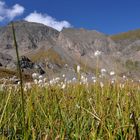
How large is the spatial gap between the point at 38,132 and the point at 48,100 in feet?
4.79

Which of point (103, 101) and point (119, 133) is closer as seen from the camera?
point (119, 133)

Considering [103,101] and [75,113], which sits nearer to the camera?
[75,113]

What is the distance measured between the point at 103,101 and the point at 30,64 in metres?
97.7

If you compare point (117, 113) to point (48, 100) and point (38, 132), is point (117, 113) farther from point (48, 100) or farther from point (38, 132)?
point (48, 100)

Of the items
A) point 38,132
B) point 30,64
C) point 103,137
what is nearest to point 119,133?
point 103,137

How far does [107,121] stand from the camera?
11.8 feet

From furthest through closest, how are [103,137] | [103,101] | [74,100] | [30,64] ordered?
[30,64], [74,100], [103,101], [103,137]

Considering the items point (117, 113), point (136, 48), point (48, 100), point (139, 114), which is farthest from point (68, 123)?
point (136, 48)

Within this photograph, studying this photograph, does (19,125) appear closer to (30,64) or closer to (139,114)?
(139,114)

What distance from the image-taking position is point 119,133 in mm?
3137

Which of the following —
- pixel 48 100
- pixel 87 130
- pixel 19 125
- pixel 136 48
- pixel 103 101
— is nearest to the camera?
pixel 87 130

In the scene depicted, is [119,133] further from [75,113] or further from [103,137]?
[75,113]

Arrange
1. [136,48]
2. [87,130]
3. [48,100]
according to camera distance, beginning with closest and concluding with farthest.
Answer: [87,130] < [48,100] < [136,48]

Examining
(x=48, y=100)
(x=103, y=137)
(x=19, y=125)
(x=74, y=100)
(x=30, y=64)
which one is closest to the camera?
(x=103, y=137)
